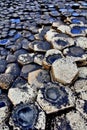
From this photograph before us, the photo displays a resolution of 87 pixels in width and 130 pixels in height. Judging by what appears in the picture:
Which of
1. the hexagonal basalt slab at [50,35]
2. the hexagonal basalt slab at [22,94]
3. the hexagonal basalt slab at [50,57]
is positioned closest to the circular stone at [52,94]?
the hexagonal basalt slab at [22,94]

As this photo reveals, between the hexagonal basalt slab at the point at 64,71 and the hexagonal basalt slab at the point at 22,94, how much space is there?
9.1 inches

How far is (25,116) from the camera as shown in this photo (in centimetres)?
166

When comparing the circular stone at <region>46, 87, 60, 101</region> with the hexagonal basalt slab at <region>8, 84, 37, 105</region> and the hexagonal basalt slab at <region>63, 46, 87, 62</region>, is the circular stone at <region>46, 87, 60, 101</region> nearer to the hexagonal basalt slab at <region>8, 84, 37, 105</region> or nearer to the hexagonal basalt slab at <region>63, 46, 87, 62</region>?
the hexagonal basalt slab at <region>8, 84, 37, 105</region>

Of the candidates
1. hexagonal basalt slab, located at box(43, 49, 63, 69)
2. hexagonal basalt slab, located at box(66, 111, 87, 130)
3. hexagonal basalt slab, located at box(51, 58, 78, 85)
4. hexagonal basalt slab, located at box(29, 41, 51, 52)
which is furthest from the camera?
hexagonal basalt slab, located at box(29, 41, 51, 52)

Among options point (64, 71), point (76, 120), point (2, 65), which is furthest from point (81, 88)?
point (2, 65)

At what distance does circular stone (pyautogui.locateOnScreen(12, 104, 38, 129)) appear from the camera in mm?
1608

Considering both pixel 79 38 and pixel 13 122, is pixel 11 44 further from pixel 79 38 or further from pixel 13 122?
pixel 13 122

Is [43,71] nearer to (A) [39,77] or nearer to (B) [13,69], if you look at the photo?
(A) [39,77]

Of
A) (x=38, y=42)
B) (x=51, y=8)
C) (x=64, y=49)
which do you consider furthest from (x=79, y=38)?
(x=51, y=8)

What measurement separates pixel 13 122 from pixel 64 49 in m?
1.00

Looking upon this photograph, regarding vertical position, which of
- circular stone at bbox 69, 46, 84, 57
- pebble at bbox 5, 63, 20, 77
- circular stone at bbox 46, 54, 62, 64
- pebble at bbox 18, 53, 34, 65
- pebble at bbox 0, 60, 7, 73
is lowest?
pebble at bbox 0, 60, 7, 73

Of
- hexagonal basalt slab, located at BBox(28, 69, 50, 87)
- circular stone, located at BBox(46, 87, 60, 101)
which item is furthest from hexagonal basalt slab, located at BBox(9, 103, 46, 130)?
hexagonal basalt slab, located at BBox(28, 69, 50, 87)

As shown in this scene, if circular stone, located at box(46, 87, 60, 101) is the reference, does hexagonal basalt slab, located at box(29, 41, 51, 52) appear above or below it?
above

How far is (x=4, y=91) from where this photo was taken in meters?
1.98
